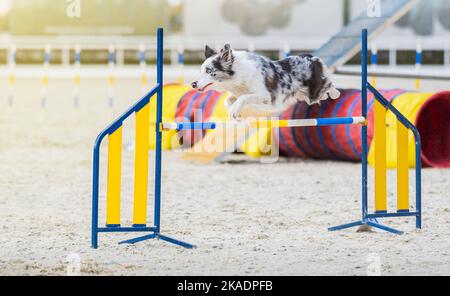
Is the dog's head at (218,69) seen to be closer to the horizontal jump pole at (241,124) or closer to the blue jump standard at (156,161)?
the horizontal jump pole at (241,124)

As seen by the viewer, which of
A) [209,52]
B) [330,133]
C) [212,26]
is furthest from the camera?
[212,26]

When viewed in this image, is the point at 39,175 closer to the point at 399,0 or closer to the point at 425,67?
the point at 399,0

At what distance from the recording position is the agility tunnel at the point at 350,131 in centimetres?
697

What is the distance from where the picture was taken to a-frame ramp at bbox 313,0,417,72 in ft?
24.7

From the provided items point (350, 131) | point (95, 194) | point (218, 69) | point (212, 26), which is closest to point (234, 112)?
point (218, 69)

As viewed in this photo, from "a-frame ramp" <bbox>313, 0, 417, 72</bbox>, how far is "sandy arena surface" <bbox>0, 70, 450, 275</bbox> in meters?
0.91

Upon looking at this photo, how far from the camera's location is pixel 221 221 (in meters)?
4.99

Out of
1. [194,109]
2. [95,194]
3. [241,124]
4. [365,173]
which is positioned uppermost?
[194,109]

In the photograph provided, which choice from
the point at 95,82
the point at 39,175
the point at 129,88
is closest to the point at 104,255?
the point at 39,175

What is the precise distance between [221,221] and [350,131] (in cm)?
249

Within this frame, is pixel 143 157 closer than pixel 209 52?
No

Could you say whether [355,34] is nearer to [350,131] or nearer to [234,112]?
[350,131]

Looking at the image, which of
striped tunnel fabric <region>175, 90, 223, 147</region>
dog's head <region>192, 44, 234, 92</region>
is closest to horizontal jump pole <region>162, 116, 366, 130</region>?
dog's head <region>192, 44, 234, 92</region>

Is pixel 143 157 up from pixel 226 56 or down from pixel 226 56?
down
